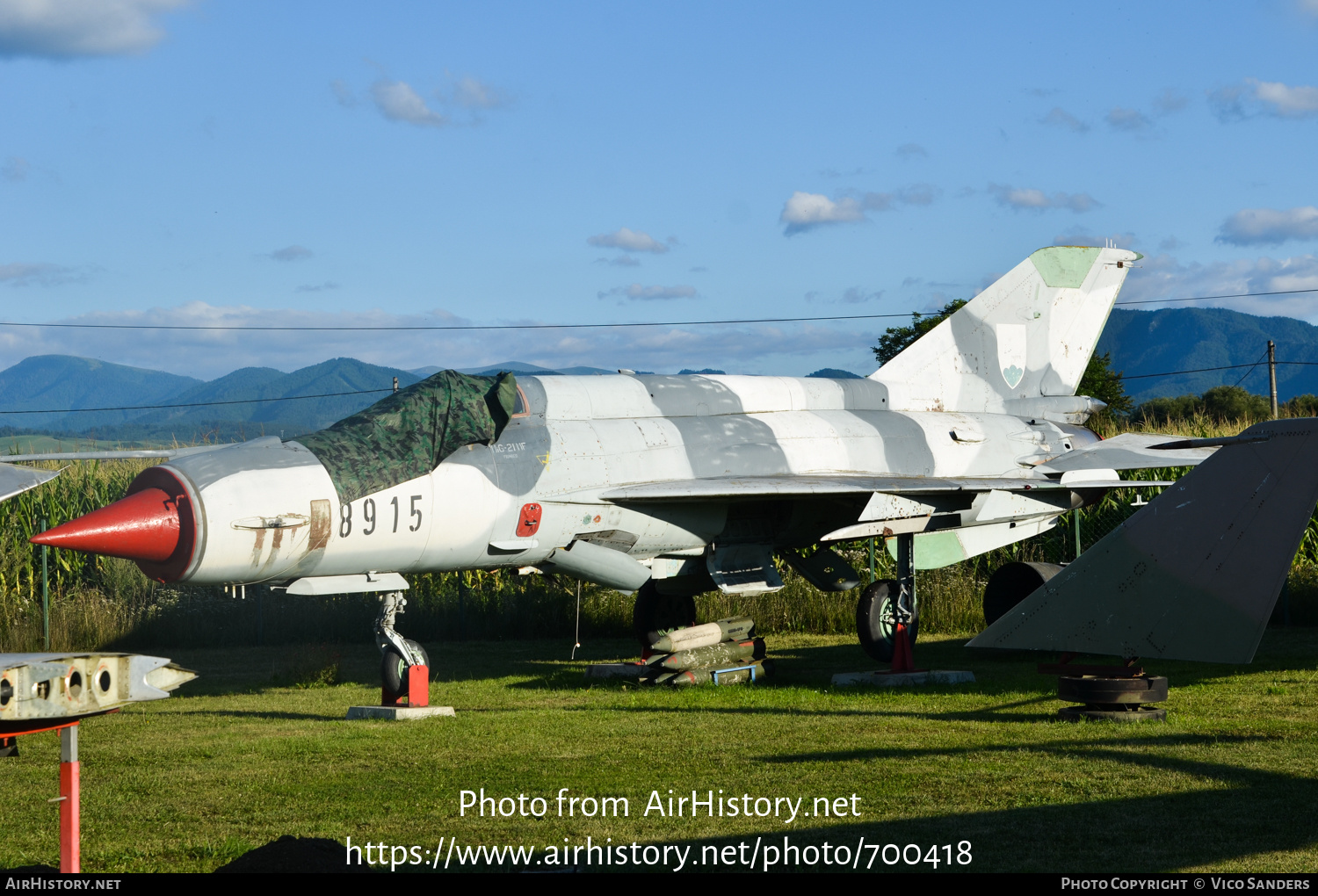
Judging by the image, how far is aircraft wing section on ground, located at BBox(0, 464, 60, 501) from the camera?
17.9ft

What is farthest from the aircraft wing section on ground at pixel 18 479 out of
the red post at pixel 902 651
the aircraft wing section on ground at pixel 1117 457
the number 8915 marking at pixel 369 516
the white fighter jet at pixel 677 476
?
the aircraft wing section on ground at pixel 1117 457

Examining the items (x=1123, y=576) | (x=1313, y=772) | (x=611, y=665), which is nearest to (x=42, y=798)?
(x=611, y=665)

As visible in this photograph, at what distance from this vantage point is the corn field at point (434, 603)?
695 inches

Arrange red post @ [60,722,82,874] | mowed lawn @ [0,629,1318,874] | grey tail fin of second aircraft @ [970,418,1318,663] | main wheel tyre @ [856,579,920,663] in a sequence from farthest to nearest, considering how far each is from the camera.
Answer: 1. main wheel tyre @ [856,579,920,663]
2. grey tail fin of second aircraft @ [970,418,1318,663]
3. mowed lawn @ [0,629,1318,874]
4. red post @ [60,722,82,874]

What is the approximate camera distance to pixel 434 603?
760 inches

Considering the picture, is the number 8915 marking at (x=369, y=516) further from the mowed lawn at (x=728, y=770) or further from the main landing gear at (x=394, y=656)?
the mowed lawn at (x=728, y=770)

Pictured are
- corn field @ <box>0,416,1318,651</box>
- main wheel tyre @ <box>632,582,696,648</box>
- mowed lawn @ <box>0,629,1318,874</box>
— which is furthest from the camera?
corn field @ <box>0,416,1318,651</box>

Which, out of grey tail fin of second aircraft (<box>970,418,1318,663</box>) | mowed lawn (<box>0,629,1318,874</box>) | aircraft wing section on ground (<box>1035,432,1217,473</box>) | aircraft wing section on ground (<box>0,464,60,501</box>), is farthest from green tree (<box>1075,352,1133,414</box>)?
aircraft wing section on ground (<box>0,464,60,501</box>)

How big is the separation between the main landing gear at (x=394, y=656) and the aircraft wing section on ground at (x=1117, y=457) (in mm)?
7952

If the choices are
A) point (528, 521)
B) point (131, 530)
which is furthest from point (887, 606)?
point (131, 530)

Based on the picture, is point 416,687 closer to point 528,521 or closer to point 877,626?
point 528,521

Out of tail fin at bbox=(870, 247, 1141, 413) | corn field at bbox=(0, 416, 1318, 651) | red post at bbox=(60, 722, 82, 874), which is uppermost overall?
tail fin at bbox=(870, 247, 1141, 413)

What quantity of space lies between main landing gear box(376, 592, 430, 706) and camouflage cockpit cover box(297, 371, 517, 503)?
1.27 meters

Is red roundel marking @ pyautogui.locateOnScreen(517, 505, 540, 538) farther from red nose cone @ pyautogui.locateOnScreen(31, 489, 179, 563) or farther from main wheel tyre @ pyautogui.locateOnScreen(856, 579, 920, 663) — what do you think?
main wheel tyre @ pyautogui.locateOnScreen(856, 579, 920, 663)
